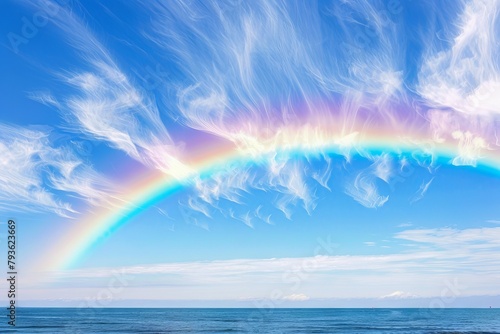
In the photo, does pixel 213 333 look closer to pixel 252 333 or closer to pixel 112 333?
pixel 252 333

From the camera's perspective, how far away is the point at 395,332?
3157 inches

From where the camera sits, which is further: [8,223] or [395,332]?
[395,332]

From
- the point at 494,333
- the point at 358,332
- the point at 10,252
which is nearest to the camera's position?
the point at 10,252

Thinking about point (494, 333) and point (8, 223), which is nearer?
point (8, 223)

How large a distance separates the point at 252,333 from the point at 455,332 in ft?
110

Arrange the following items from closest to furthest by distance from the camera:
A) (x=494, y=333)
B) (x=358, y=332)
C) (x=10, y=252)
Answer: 1. (x=10, y=252)
2. (x=494, y=333)
3. (x=358, y=332)

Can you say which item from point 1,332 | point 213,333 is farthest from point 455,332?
point 1,332

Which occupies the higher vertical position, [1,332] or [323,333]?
[323,333]

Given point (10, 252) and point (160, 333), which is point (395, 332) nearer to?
point (160, 333)

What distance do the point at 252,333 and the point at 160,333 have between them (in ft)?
50.0

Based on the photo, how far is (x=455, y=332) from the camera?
7850cm

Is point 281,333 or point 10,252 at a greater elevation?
point 281,333

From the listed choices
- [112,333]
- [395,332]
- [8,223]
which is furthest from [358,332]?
[8,223]

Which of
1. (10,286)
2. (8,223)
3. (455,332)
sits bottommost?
(10,286)
